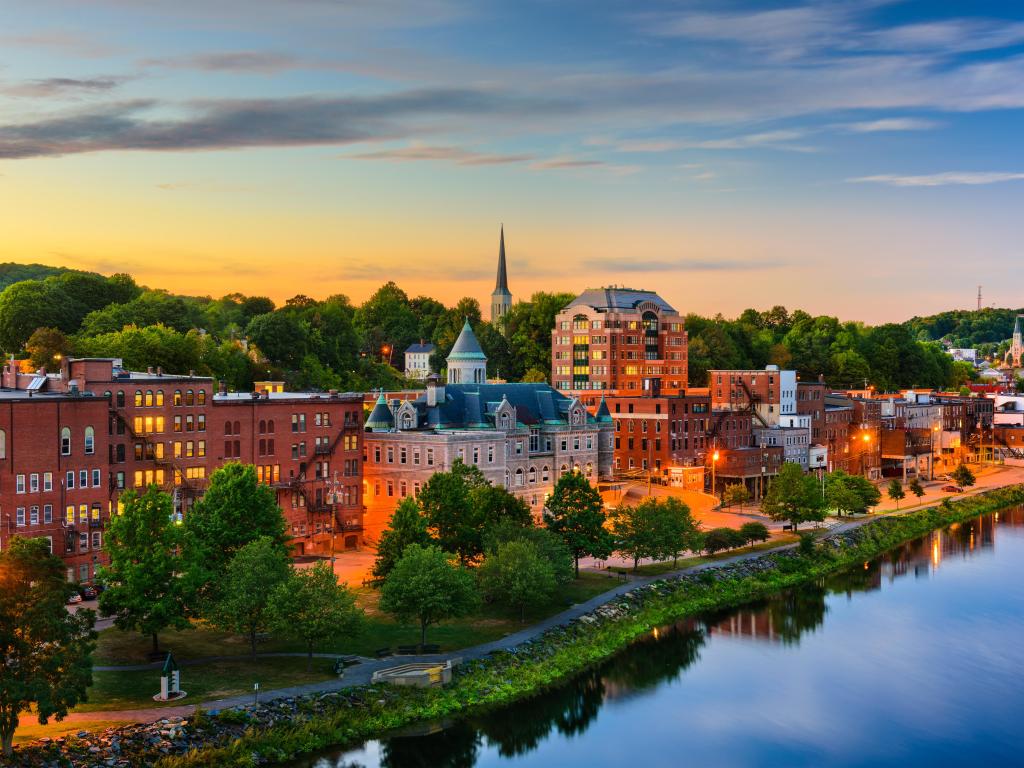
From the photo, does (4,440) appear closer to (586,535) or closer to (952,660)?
(586,535)

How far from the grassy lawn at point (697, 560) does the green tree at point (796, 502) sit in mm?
2145

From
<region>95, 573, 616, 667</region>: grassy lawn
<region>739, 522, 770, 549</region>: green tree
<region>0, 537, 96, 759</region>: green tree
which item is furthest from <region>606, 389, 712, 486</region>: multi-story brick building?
<region>0, 537, 96, 759</region>: green tree

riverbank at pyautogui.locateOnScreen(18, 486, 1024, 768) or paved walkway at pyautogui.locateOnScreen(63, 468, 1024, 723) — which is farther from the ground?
paved walkway at pyautogui.locateOnScreen(63, 468, 1024, 723)

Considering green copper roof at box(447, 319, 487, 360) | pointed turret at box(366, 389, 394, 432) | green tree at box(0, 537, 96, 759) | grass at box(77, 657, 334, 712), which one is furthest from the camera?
green copper roof at box(447, 319, 487, 360)

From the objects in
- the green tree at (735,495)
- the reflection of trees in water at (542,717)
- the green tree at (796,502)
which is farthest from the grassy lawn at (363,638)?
the green tree at (735,495)

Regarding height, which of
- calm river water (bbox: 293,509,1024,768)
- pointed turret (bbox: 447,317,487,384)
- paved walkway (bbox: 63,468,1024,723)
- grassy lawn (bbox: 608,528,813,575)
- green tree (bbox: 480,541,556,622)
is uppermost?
pointed turret (bbox: 447,317,487,384)

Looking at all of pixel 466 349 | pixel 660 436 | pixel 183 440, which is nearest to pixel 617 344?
pixel 660 436

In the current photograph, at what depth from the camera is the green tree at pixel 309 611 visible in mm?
59281

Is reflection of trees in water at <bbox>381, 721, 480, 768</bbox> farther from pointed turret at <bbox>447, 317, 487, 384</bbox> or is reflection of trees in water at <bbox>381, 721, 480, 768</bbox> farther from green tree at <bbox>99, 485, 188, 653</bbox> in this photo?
pointed turret at <bbox>447, 317, 487, 384</bbox>

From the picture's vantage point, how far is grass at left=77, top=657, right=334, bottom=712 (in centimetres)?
5388

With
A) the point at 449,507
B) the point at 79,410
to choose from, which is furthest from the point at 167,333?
the point at 449,507

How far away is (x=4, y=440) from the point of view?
2844 inches

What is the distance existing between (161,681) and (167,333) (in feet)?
249

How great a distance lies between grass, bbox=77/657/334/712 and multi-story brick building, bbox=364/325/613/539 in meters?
36.3
